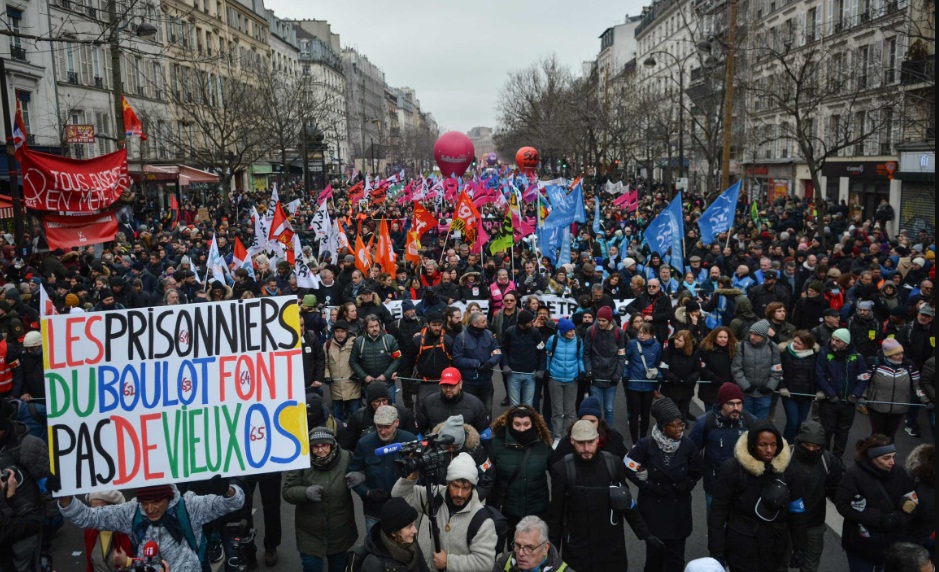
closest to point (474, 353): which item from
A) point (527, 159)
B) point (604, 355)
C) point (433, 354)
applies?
point (433, 354)

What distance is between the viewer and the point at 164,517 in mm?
4254

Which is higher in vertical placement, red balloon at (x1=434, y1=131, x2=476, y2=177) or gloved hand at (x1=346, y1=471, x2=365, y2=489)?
red balloon at (x1=434, y1=131, x2=476, y2=177)

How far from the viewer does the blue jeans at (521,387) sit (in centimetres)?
845

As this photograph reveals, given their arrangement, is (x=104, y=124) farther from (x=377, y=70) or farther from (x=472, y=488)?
(x=377, y=70)

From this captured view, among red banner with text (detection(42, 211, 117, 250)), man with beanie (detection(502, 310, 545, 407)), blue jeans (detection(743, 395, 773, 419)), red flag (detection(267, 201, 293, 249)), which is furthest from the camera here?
red flag (detection(267, 201, 293, 249))

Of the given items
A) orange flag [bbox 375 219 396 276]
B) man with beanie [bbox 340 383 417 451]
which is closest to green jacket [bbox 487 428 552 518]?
man with beanie [bbox 340 383 417 451]

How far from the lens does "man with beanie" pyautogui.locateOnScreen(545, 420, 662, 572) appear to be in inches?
184

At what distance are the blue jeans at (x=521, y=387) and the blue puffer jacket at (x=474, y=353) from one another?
1.48ft

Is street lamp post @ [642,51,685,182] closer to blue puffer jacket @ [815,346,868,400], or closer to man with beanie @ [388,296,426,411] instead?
man with beanie @ [388,296,426,411]

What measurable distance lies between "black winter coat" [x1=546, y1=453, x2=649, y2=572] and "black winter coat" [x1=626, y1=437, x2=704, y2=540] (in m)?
0.39

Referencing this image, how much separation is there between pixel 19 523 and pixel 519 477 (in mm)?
3245

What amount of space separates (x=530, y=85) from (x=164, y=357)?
65.5 metres

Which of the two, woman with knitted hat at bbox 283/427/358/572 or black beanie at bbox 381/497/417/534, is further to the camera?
woman with knitted hat at bbox 283/427/358/572

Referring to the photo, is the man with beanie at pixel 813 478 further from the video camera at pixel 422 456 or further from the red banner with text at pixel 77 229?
the red banner with text at pixel 77 229
